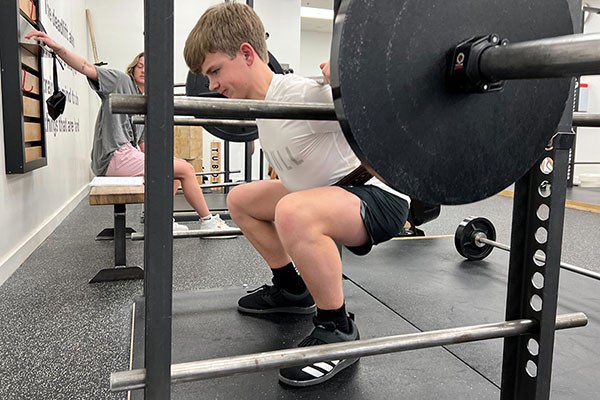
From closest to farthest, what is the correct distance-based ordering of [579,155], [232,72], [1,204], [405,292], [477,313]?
[232,72] → [477,313] → [405,292] → [1,204] → [579,155]

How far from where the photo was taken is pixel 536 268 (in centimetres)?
89

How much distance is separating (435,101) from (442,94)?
1 centimetres

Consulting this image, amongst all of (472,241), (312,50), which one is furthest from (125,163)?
(312,50)

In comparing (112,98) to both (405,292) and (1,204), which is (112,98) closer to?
(405,292)

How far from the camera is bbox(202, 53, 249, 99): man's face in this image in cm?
115

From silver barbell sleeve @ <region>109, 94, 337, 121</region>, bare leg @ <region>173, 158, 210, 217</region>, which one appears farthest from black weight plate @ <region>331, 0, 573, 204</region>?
bare leg @ <region>173, 158, 210, 217</region>

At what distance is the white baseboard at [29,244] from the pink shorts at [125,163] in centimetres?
48

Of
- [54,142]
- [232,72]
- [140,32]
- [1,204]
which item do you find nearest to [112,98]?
[232,72]

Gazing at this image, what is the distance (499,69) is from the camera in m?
0.56

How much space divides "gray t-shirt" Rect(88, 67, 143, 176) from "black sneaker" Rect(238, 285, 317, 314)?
5.02 feet

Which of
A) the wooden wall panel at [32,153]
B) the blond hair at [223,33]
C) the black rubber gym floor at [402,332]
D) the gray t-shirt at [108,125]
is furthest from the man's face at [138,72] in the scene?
the blond hair at [223,33]

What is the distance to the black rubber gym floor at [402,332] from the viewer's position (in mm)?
1082

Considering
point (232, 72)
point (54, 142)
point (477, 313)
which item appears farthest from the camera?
point (54, 142)

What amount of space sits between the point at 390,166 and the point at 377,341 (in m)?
0.32
